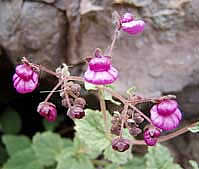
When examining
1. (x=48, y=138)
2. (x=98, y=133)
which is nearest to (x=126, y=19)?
(x=98, y=133)

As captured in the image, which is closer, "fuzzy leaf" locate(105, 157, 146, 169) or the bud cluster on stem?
the bud cluster on stem

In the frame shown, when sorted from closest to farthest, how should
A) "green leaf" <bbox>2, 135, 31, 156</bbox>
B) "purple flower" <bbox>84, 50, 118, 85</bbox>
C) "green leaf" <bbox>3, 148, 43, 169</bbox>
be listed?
"purple flower" <bbox>84, 50, 118, 85</bbox> < "green leaf" <bbox>3, 148, 43, 169</bbox> < "green leaf" <bbox>2, 135, 31, 156</bbox>

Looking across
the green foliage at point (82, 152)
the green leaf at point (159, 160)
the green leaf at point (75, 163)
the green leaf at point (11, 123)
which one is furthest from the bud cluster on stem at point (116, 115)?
the green leaf at point (11, 123)

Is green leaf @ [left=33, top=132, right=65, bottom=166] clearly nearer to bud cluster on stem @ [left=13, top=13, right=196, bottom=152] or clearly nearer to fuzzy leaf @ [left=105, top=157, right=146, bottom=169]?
fuzzy leaf @ [left=105, top=157, right=146, bottom=169]

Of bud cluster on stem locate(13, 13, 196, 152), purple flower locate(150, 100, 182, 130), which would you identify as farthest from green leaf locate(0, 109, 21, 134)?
purple flower locate(150, 100, 182, 130)

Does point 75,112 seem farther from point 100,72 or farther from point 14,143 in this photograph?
point 14,143

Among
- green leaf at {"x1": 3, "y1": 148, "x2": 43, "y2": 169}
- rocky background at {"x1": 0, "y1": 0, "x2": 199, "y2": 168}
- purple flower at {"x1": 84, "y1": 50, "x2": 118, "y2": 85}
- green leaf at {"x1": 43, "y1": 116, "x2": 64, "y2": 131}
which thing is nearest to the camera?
purple flower at {"x1": 84, "y1": 50, "x2": 118, "y2": 85}

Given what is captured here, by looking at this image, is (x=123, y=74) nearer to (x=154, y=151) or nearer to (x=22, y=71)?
(x=154, y=151)
